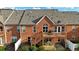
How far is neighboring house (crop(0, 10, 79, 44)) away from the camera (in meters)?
2.43

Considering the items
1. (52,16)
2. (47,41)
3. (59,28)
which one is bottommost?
(47,41)

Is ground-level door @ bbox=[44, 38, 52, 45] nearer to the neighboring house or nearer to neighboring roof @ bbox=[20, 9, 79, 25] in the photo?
the neighboring house

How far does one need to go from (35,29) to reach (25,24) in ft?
0.45

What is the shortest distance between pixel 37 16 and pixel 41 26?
0.44 ft

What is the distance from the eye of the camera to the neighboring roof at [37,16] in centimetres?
243

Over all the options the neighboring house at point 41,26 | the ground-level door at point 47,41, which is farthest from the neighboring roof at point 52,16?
the ground-level door at point 47,41

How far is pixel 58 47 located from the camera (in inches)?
97.2

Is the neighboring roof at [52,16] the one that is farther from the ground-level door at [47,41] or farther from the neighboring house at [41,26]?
the ground-level door at [47,41]

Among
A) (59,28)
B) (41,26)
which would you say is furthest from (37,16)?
(59,28)

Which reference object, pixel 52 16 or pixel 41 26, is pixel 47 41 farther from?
pixel 52 16

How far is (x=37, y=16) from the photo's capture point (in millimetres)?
2459
